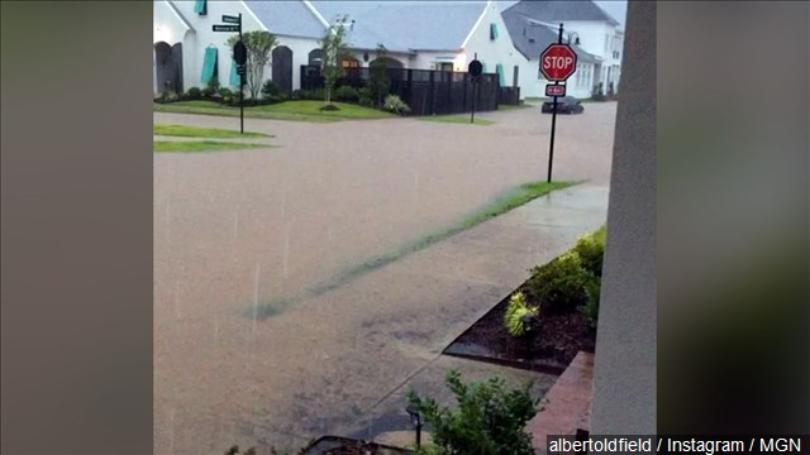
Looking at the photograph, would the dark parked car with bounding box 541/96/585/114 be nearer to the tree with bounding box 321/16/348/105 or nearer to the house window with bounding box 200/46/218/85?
the tree with bounding box 321/16/348/105

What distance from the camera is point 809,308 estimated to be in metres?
1.01

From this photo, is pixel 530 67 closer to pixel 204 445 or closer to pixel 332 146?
pixel 332 146

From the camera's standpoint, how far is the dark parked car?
2055 mm

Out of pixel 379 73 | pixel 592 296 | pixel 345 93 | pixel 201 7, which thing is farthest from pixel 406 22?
pixel 592 296

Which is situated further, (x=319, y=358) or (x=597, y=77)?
(x=319, y=358)

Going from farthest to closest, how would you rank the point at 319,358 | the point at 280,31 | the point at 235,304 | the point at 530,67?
the point at 319,358, the point at 235,304, the point at 530,67, the point at 280,31

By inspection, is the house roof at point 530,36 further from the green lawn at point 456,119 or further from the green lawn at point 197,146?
the green lawn at point 197,146

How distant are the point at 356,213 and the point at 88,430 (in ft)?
4.28

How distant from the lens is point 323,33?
1.92 metres

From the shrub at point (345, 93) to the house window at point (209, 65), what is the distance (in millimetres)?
326

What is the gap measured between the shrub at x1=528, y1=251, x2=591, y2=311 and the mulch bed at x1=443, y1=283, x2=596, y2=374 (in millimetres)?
45

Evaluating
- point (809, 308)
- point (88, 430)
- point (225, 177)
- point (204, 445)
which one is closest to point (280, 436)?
point (204, 445)

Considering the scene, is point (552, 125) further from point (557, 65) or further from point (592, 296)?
point (592, 296)

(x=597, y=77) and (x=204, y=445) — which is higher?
(x=597, y=77)
